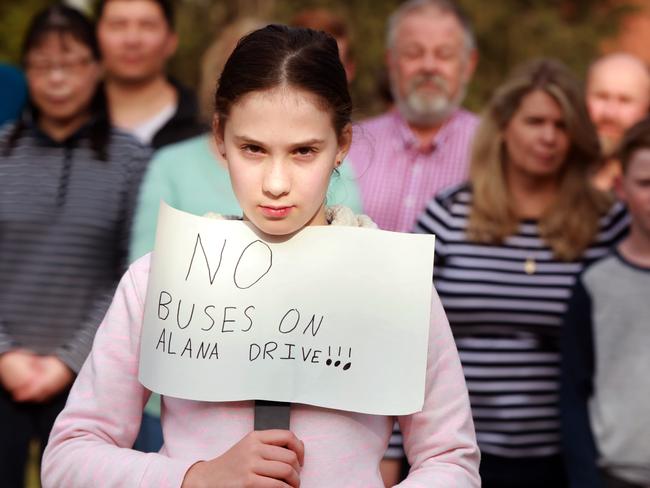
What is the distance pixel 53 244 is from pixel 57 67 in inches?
28.3

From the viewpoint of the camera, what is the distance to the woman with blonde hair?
4086 mm

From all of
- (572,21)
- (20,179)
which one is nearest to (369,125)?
(20,179)

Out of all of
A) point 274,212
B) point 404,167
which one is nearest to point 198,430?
point 274,212

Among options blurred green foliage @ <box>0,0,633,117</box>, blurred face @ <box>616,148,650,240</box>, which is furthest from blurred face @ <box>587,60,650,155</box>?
blurred green foliage @ <box>0,0,633,117</box>

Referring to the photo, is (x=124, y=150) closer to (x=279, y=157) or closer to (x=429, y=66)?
(x=429, y=66)

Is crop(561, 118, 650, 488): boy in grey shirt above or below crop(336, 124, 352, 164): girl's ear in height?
below

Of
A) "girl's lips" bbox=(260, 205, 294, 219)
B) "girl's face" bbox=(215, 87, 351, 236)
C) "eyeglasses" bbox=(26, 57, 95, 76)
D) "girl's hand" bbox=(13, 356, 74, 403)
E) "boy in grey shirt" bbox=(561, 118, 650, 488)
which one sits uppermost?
"girl's face" bbox=(215, 87, 351, 236)

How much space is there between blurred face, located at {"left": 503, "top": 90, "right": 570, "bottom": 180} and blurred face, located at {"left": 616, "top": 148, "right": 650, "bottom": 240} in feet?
1.07

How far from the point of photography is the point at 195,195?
424 cm

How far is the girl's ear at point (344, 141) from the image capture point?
7.84ft

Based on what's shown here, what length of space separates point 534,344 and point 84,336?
4.95 ft

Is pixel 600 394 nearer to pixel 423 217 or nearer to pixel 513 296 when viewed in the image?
pixel 513 296

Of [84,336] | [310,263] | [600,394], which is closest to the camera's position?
[310,263]

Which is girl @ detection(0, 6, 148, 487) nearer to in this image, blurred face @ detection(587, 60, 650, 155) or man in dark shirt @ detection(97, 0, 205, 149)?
man in dark shirt @ detection(97, 0, 205, 149)
